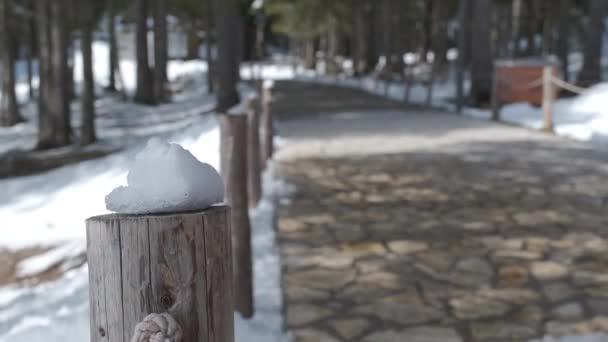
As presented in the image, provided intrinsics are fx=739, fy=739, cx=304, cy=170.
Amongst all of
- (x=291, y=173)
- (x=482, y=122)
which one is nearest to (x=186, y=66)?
(x=482, y=122)

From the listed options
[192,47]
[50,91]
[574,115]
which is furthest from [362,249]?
[192,47]

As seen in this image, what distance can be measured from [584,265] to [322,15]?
35213 millimetres

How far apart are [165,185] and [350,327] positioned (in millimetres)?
2666

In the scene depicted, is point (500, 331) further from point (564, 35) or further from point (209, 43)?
point (209, 43)

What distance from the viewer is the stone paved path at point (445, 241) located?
434cm

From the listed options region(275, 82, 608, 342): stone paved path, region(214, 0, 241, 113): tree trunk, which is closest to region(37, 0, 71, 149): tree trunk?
region(214, 0, 241, 113): tree trunk

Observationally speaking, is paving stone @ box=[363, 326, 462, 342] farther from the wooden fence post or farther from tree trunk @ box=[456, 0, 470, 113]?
tree trunk @ box=[456, 0, 470, 113]

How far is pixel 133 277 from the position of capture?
5.65 feet

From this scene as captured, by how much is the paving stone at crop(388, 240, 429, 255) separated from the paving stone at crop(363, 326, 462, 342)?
1483mm

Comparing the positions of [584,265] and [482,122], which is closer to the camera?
[584,265]

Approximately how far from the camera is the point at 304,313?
446 centimetres

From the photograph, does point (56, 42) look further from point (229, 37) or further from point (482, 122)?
point (482, 122)

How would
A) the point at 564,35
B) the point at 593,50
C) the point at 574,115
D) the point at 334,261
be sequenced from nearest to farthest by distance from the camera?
the point at 334,261, the point at 574,115, the point at 593,50, the point at 564,35

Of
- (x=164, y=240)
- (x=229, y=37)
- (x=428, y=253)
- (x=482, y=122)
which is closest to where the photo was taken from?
(x=164, y=240)
